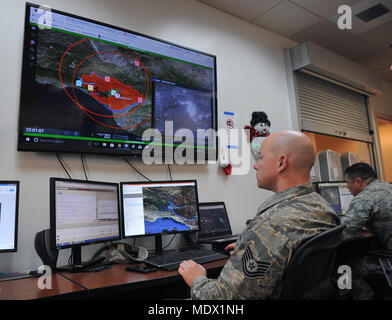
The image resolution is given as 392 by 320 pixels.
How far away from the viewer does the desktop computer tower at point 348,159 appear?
→ 3752mm

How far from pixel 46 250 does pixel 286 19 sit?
3.07 metres

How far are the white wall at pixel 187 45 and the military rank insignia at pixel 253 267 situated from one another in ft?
4.09

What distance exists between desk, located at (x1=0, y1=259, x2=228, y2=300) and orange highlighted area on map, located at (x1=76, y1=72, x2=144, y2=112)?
3.49ft

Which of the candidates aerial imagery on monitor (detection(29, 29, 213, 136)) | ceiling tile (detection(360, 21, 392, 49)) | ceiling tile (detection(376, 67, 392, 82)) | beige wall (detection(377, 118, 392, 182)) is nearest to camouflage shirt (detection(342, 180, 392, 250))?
aerial imagery on monitor (detection(29, 29, 213, 136))

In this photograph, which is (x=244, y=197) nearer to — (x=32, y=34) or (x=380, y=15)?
(x=32, y=34)

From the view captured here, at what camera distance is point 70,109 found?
1880 millimetres

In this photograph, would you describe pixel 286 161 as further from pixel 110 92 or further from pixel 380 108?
pixel 380 108

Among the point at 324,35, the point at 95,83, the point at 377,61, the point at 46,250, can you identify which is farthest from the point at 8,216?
the point at 377,61

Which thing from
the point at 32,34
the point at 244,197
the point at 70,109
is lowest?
the point at 244,197

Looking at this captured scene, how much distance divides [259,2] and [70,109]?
209 centimetres

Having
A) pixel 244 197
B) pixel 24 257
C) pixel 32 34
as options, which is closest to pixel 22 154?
pixel 24 257

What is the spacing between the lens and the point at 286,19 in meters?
3.19

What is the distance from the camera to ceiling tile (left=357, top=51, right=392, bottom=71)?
4.11m

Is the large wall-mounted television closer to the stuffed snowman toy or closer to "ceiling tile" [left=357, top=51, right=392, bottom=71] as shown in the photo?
the stuffed snowman toy
